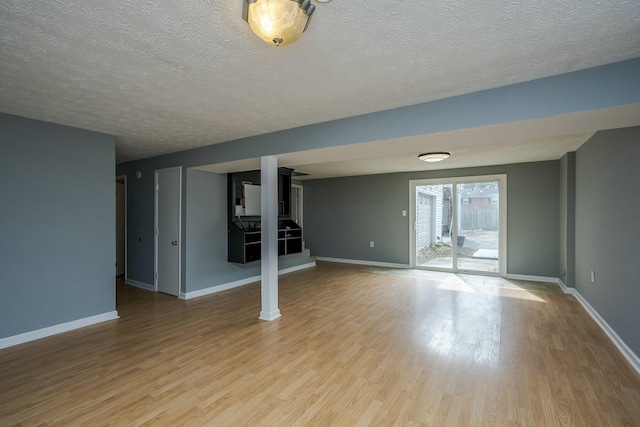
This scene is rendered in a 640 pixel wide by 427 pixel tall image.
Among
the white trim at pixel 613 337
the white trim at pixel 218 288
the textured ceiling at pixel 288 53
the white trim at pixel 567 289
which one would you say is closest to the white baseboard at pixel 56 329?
the white trim at pixel 218 288

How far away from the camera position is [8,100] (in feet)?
8.71

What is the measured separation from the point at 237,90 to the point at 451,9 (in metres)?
1.66

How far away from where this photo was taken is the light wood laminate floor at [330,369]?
1.99 metres

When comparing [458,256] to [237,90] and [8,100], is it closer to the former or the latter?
[237,90]

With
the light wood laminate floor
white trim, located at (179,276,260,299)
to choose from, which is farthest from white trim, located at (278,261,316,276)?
the light wood laminate floor

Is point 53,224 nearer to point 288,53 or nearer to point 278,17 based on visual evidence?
point 288,53

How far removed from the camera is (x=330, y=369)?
256cm

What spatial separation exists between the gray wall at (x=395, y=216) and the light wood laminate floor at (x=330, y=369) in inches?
67.5

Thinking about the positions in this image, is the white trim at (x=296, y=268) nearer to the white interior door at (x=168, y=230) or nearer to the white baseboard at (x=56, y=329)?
the white interior door at (x=168, y=230)

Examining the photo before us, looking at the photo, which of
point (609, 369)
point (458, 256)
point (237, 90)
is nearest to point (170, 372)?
point (237, 90)

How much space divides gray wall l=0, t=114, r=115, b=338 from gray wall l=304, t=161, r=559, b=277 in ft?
17.3

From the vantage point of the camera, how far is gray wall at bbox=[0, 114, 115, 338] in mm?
3062

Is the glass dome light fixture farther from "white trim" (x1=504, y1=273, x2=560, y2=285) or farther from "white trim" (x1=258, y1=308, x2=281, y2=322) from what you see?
"white trim" (x1=504, y1=273, x2=560, y2=285)

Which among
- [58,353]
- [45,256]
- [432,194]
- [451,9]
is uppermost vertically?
[451,9]
